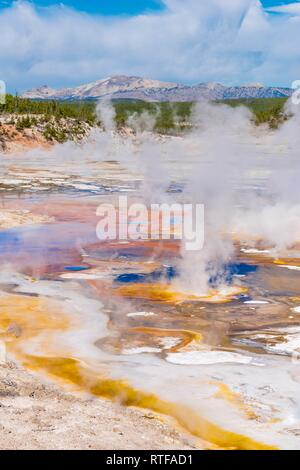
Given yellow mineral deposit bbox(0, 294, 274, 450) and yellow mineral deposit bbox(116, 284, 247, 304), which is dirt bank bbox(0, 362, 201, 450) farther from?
yellow mineral deposit bbox(116, 284, 247, 304)

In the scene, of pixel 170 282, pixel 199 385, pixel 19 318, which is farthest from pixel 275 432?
pixel 170 282

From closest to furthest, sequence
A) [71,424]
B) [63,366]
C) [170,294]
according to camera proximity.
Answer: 1. [71,424]
2. [63,366]
3. [170,294]

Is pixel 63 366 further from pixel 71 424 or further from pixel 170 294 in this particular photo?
pixel 170 294

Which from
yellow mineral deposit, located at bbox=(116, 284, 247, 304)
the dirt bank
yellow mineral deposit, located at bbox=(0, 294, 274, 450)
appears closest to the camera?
the dirt bank

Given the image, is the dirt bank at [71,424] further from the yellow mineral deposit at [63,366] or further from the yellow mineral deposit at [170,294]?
the yellow mineral deposit at [170,294]

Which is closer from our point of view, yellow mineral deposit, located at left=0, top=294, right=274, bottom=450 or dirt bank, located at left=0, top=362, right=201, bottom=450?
dirt bank, located at left=0, top=362, right=201, bottom=450

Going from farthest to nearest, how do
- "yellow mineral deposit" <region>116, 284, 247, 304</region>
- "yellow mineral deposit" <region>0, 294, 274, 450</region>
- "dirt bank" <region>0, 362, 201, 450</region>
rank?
"yellow mineral deposit" <region>116, 284, 247, 304</region>
"yellow mineral deposit" <region>0, 294, 274, 450</region>
"dirt bank" <region>0, 362, 201, 450</region>

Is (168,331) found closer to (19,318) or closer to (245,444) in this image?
(19,318)

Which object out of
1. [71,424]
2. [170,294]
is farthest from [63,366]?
[170,294]

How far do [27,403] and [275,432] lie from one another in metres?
1.82

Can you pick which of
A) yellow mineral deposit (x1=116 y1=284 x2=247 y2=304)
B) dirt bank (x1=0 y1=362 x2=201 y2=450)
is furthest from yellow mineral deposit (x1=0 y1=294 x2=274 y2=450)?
yellow mineral deposit (x1=116 y1=284 x2=247 y2=304)

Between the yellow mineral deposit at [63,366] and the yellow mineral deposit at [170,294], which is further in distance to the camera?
the yellow mineral deposit at [170,294]

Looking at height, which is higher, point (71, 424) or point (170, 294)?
point (170, 294)

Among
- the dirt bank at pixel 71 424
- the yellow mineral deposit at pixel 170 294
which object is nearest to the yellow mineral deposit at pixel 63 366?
Result: the dirt bank at pixel 71 424
